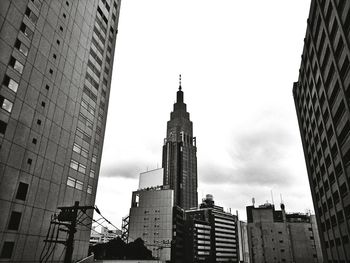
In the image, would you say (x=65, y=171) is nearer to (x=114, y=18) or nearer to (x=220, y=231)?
(x=114, y=18)

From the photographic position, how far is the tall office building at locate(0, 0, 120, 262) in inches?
1142

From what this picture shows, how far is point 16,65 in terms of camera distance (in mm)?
31188

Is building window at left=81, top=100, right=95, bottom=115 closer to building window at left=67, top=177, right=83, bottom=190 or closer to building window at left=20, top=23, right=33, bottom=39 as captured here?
building window at left=67, top=177, right=83, bottom=190

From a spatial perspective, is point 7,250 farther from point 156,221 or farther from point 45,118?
point 156,221

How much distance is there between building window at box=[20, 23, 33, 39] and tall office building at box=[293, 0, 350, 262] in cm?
3583

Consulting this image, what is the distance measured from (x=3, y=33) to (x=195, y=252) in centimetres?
13145

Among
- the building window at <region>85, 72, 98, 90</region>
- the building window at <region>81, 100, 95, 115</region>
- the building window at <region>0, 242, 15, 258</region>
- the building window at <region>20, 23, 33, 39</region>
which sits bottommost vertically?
the building window at <region>0, 242, 15, 258</region>

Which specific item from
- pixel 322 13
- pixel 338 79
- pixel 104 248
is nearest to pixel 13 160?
pixel 338 79

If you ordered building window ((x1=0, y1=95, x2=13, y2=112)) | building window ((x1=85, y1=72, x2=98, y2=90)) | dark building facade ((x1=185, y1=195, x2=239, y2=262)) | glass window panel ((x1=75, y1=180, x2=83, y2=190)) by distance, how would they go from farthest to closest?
dark building facade ((x1=185, y1=195, x2=239, y2=262)) < building window ((x1=85, y1=72, x2=98, y2=90)) < glass window panel ((x1=75, y1=180, x2=83, y2=190)) < building window ((x1=0, y1=95, x2=13, y2=112))

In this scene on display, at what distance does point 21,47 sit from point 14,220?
1963cm

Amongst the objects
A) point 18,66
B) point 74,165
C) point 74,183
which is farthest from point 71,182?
point 18,66

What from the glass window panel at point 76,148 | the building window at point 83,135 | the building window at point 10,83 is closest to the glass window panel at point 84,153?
the glass window panel at point 76,148

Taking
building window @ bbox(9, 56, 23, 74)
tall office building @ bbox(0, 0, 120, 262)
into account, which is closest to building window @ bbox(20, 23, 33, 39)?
tall office building @ bbox(0, 0, 120, 262)

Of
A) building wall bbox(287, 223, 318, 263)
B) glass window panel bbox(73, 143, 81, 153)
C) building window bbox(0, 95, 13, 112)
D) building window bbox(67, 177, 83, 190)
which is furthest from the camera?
building wall bbox(287, 223, 318, 263)
